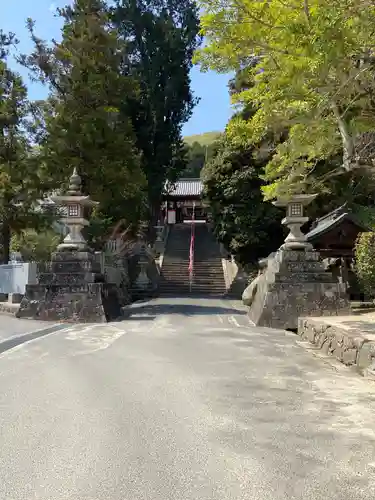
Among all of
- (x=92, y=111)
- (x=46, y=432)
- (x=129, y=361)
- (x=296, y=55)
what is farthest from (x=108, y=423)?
(x=92, y=111)

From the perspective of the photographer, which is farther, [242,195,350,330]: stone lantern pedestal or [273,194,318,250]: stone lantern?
[273,194,318,250]: stone lantern

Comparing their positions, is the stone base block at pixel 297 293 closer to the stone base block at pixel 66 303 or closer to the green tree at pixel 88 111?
the stone base block at pixel 66 303

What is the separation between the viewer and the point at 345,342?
8.66 meters

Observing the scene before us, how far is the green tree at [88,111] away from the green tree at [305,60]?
9.31 metres

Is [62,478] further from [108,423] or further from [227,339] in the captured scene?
[227,339]

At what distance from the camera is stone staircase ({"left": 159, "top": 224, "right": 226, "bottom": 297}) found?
2937cm

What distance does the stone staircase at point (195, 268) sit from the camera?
96.4 ft

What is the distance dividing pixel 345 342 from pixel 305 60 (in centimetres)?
466

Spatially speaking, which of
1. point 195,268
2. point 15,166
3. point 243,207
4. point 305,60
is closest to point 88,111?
point 15,166

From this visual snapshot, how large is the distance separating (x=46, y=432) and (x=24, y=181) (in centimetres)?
1595

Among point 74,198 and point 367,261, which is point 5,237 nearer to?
point 74,198

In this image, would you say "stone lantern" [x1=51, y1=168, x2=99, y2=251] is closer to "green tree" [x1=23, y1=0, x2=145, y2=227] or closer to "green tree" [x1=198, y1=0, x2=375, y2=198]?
"green tree" [x1=23, y1=0, x2=145, y2=227]

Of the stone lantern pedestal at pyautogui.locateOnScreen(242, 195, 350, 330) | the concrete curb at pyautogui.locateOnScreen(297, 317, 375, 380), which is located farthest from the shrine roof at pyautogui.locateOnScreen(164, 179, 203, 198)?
the concrete curb at pyautogui.locateOnScreen(297, 317, 375, 380)

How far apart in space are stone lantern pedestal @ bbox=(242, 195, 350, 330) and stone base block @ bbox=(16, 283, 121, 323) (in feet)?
15.0
